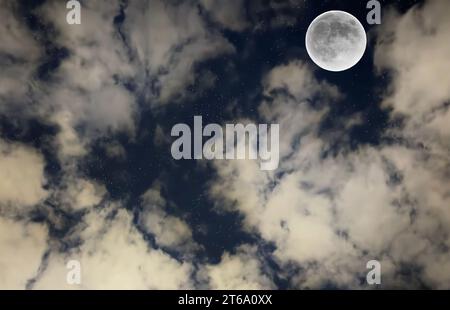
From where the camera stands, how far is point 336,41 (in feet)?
54.8

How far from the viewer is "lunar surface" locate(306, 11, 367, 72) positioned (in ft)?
53.9

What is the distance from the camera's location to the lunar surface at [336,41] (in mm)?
16422
